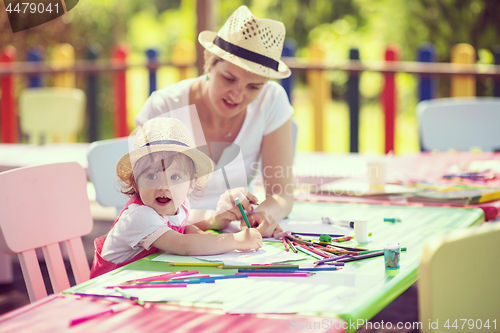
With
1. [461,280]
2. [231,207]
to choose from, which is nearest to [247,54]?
[231,207]

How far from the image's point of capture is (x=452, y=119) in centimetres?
321

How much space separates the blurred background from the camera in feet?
18.2

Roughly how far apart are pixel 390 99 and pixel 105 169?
313 cm

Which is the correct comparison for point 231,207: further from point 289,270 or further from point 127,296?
point 127,296

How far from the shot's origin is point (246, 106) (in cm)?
191

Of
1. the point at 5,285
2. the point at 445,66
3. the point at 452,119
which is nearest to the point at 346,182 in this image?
the point at 452,119

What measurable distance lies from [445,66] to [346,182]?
2.59 meters

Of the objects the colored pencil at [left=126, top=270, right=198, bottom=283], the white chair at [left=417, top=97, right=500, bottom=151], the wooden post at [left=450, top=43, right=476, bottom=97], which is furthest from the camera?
the wooden post at [left=450, top=43, right=476, bottom=97]

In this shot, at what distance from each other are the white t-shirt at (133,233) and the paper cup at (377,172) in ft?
Result: 3.17

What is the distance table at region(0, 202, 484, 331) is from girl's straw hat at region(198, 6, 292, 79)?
19.2 inches

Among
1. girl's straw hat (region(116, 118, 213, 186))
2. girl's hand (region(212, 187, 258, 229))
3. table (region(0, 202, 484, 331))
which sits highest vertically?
girl's straw hat (region(116, 118, 213, 186))

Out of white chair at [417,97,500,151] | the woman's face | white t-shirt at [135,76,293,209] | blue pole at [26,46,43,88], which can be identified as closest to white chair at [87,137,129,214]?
white t-shirt at [135,76,293,209]

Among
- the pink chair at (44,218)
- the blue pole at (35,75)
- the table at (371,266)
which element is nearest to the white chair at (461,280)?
the table at (371,266)

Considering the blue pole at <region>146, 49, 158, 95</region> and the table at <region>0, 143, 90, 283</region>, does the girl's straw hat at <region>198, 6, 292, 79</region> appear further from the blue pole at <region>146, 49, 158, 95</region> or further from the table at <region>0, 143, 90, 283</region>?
the blue pole at <region>146, 49, 158, 95</region>
